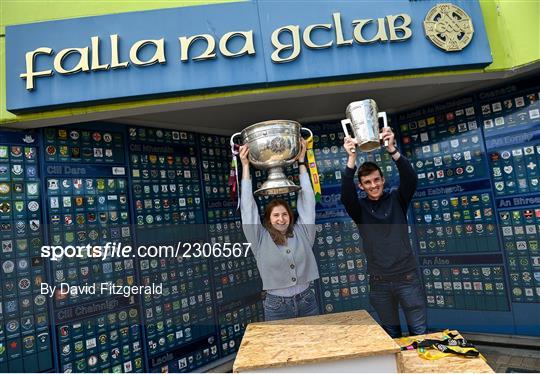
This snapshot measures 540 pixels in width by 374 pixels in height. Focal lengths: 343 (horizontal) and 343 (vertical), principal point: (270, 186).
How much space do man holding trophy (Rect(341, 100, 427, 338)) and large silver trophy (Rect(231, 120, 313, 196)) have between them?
1.47 ft

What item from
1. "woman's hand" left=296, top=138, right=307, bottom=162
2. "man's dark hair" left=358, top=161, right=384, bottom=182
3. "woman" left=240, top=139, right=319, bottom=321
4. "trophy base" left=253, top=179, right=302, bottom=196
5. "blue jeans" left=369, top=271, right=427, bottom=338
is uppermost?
"woman's hand" left=296, top=138, right=307, bottom=162

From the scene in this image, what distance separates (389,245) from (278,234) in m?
0.86

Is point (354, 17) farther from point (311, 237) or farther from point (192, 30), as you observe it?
point (311, 237)

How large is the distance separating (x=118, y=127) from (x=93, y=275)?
61.4 inches

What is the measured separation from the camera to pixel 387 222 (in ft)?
8.61

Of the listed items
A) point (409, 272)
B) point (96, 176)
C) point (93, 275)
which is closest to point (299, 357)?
point (409, 272)

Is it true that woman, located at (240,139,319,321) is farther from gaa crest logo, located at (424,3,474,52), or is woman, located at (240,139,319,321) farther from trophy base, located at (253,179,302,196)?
gaa crest logo, located at (424,3,474,52)

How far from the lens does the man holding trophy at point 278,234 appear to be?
8.04ft

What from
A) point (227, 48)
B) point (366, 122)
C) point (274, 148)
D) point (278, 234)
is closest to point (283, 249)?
point (278, 234)

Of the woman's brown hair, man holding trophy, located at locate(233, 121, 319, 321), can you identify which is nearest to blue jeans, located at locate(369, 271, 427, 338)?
man holding trophy, located at locate(233, 121, 319, 321)

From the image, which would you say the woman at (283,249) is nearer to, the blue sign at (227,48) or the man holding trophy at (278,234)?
the man holding trophy at (278,234)

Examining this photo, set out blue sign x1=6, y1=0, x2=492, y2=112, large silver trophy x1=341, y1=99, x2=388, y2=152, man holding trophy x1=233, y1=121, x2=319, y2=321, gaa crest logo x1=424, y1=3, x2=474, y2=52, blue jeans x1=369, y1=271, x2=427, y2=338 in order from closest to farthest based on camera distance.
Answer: large silver trophy x1=341, y1=99, x2=388, y2=152 < man holding trophy x1=233, y1=121, x2=319, y2=321 < blue jeans x1=369, y1=271, x2=427, y2=338 < blue sign x1=6, y1=0, x2=492, y2=112 < gaa crest logo x1=424, y1=3, x2=474, y2=52

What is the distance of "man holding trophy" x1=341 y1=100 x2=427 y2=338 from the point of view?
256cm

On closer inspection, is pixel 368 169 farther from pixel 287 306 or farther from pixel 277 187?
pixel 287 306
